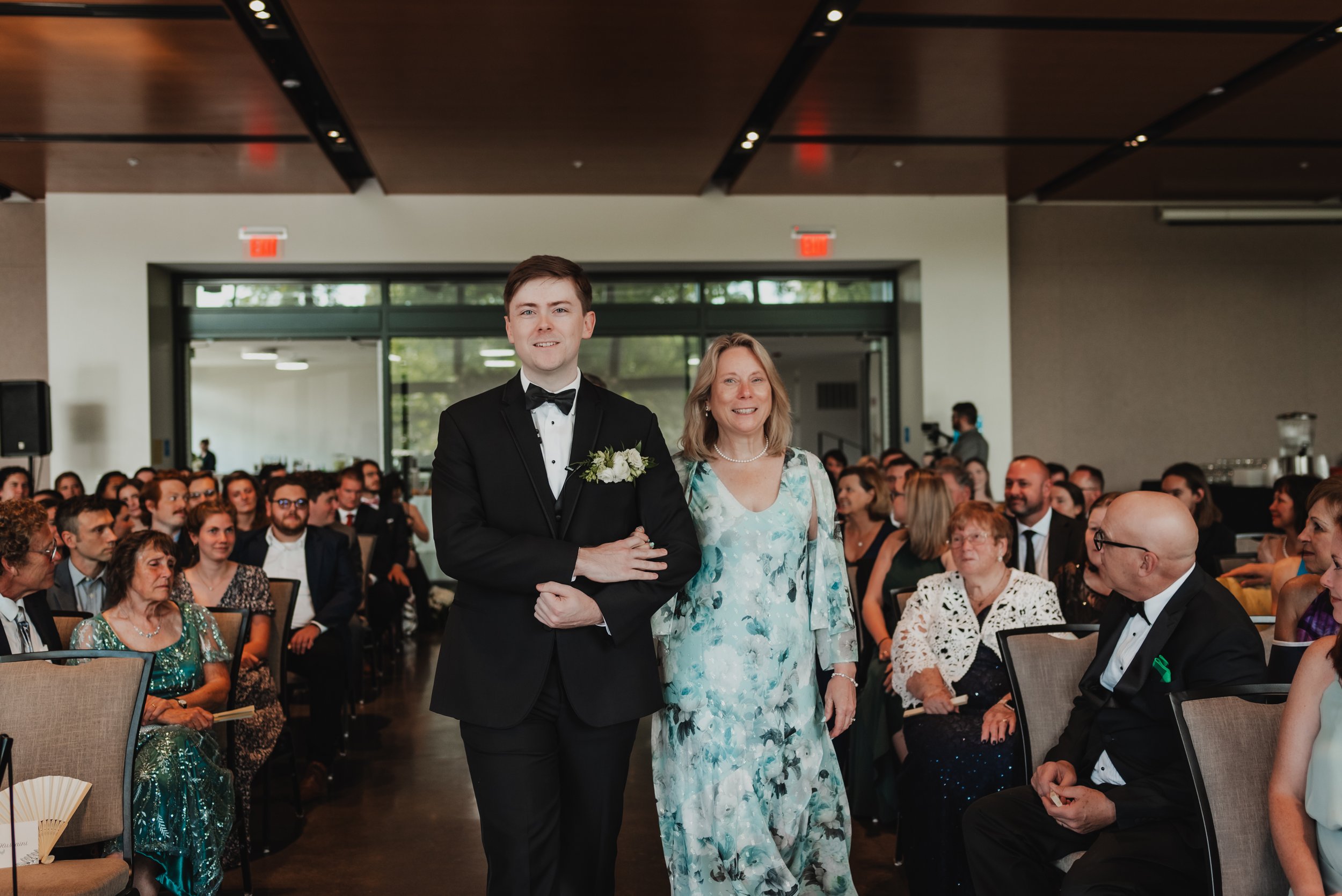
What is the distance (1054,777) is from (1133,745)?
207 millimetres

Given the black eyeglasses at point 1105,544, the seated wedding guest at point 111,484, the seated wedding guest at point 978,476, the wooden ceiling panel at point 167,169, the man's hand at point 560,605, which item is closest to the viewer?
the man's hand at point 560,605

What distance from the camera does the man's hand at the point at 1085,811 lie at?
261 cm

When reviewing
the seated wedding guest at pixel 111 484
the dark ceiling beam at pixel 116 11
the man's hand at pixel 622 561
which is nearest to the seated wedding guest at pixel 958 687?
the man's hand at pixel 622 561

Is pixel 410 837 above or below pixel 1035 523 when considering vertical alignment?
below

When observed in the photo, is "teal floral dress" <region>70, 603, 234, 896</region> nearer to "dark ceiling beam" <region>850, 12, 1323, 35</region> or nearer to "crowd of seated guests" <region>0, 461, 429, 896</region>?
"crowd of seated guests" <region>0, 461, 429, 896</region>

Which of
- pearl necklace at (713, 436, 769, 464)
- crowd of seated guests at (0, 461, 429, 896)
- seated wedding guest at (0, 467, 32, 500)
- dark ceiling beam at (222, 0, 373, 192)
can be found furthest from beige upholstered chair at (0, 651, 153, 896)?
seated wedding guest at (0, 467, 32, 500)

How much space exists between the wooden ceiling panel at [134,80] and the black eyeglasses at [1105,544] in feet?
20.2

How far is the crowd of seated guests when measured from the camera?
3398 millimetres

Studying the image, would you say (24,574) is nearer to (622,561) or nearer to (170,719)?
(170,719)

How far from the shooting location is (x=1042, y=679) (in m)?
3.04

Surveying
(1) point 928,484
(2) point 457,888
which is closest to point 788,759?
(2) point 457,888

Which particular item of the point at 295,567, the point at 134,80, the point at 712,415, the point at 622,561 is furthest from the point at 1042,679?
the point at 134,80

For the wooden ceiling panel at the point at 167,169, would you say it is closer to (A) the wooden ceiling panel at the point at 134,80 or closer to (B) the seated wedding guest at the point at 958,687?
(A) the wooden ceiling panel at the point at 134,80

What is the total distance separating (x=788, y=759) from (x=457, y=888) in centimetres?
171
